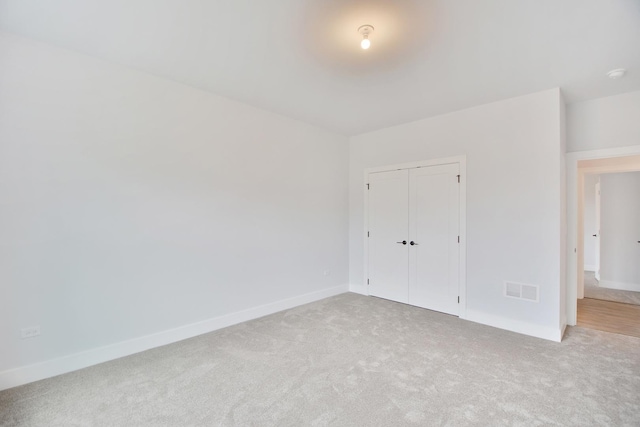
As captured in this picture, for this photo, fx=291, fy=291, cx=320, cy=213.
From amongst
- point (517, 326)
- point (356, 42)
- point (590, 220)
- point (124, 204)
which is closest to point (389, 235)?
point (517, 326)

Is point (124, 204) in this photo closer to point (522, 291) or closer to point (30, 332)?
point (30, 332)

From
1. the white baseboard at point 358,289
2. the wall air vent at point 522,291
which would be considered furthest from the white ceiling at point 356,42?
the white baseboard at point 358,289

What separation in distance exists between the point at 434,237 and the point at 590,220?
543 centimetres

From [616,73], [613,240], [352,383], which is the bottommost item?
[352,383]

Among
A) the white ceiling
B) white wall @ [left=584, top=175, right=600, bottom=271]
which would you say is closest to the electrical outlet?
the white ceiling

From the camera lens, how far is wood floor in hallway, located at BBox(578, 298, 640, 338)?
351 cm

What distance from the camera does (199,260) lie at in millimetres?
3375

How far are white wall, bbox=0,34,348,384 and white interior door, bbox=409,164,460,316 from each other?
1.93 metres

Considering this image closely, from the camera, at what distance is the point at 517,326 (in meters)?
3.47

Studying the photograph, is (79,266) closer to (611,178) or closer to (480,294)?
(480,294)

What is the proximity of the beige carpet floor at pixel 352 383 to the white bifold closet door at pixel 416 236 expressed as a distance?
91cm

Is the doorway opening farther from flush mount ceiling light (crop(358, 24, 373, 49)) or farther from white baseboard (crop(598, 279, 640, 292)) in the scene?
flush mount ceiling light (crop(358, 24, 373, 49))

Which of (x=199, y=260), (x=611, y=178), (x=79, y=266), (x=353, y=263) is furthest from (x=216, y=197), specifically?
(x=611, y=178)

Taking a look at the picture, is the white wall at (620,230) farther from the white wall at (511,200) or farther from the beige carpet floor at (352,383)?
the white wall at (511,200)
